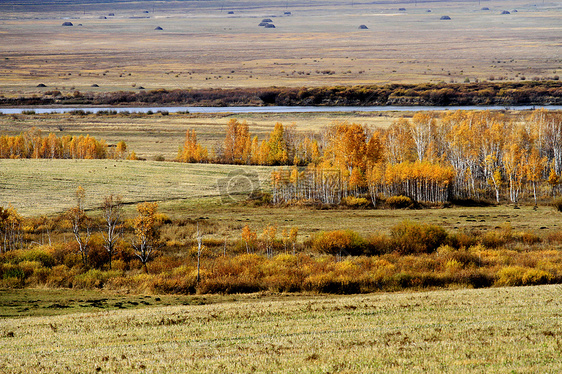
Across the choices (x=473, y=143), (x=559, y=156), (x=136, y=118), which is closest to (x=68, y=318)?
(x=473, y=143)

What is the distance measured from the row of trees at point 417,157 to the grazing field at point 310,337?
45374 mm

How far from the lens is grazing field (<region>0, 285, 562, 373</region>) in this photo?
14945 mm

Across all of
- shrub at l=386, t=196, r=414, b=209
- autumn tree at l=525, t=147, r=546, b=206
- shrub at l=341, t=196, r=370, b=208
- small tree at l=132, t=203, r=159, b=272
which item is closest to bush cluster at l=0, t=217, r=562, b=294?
small tree at l=132, t=203, r=159, b=272

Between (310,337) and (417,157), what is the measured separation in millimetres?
79605

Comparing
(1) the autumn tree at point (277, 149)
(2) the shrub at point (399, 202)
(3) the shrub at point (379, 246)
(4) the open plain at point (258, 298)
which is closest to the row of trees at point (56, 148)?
(1) the autumn tree at point (277, 149)

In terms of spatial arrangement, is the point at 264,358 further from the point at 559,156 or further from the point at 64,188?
the point at 559,156

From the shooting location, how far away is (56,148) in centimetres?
10438

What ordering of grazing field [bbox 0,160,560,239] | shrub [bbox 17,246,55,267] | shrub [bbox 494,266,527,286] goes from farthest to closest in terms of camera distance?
grazing field [bbox 0,160,560,239] < shrub [bbox 17,246,55,267] < shrub [bbox 494,266,527,286]

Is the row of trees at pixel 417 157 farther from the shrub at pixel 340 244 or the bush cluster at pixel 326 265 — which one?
the bush cluster at pixel 326 265

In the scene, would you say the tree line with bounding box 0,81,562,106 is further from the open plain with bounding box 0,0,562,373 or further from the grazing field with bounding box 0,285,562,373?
the grazing field with bounding box 0,285,562,373

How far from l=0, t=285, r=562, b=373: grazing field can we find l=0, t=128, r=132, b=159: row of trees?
8175cm

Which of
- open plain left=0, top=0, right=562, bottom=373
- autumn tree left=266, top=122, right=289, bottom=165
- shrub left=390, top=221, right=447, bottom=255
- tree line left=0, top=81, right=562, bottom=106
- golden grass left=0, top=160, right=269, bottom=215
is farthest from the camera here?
tree line left=0, top=81, right=562, bottom=106

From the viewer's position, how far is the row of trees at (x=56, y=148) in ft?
336

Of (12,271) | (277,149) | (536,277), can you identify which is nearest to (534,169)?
(277,149)
